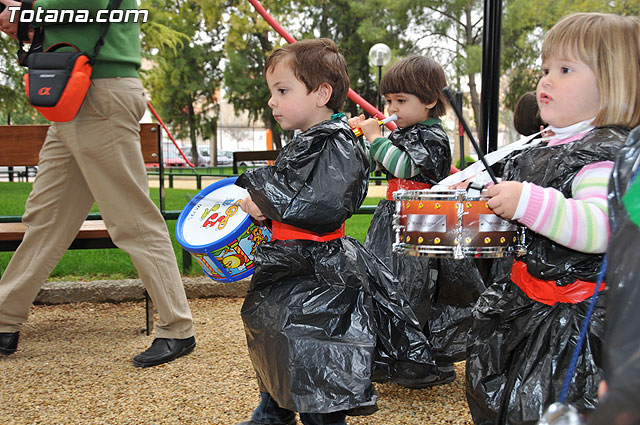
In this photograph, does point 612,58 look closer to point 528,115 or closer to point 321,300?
point 321,300

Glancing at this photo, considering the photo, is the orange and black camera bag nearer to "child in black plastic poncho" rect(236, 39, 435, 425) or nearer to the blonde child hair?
"child in black plastic poncho" rect(236, 39, 435, 425)

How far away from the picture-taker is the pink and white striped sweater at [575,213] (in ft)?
4.61

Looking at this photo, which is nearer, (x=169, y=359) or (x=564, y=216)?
(x=564, y=216)

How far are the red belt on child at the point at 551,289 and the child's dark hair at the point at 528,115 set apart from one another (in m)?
1.98

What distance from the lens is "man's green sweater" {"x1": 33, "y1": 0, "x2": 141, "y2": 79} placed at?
9.50 ft

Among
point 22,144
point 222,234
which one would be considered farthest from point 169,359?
point 22,144

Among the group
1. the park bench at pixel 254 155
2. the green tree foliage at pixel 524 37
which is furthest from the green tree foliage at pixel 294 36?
the park bench at pixel 254 155

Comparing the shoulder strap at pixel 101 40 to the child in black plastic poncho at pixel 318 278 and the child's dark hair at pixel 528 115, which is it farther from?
the child's dark hair at pixel 528 115

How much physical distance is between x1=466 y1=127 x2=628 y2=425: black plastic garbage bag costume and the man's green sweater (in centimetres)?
203

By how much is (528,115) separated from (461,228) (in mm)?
2120

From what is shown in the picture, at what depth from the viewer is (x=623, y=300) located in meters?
0.68

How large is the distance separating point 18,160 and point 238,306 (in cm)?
169

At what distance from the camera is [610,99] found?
156 cm

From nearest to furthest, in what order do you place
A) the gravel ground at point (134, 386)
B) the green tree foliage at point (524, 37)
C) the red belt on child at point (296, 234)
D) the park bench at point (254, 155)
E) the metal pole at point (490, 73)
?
the red belt on child at point (296, 234)
the gravel ground at point (134, 386)
the metal pole at point (490, 73)
the park bench at point (254, 155)
the green tree foliage at point (524, 37)
